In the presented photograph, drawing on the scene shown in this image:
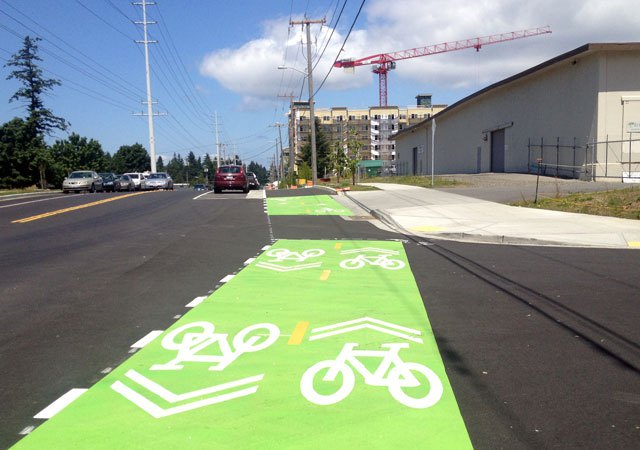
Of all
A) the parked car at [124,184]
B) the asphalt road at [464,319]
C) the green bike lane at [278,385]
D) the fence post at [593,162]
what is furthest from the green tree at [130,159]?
the green bike lane at [278,385]

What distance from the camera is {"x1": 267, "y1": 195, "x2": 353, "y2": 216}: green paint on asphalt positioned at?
19328 millimetres

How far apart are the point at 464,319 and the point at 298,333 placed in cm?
186

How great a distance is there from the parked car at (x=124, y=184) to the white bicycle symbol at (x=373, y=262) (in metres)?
37.7

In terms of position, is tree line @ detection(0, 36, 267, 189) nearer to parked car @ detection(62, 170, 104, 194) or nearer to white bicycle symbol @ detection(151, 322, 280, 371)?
parked car @ detection(62, 170, 104, 194)

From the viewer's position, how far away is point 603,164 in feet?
90.1

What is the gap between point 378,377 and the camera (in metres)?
4.50

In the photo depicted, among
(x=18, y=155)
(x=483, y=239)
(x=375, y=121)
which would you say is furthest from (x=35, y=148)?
(x=375, y=121)

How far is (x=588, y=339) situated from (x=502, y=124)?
3527 centimetres

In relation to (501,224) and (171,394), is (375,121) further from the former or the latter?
(171,394)

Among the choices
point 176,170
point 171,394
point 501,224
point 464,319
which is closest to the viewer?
point 171,394

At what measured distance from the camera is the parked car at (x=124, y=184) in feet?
146

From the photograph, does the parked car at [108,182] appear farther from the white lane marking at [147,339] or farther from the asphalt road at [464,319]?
the white lane marking at [147,339]

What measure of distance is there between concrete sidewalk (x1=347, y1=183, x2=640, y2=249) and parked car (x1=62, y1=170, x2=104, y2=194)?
2510 cm

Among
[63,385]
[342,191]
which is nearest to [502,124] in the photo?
[342,191]
